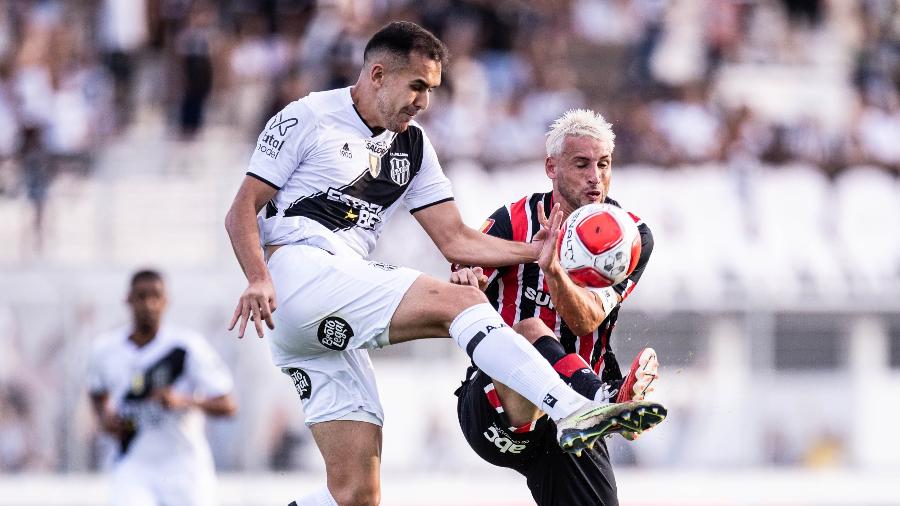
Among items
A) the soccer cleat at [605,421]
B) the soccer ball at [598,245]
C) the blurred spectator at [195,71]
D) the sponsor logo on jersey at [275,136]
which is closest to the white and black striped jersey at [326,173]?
the sponsor logo on jersey at [275,136]

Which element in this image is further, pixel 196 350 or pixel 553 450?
pixel 196 350

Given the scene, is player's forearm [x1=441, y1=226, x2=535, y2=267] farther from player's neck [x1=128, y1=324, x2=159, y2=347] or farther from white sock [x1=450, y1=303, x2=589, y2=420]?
player's neck [x1=128, y1=324, x2=159, y2=347]

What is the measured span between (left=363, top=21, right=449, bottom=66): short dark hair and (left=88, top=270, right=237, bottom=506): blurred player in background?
13.4 feet

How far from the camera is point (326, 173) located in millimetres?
7145

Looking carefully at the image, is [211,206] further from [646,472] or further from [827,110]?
[827,110]

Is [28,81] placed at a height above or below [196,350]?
above

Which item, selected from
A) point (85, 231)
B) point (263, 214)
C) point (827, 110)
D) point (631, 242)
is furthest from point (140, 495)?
point (827, 110)

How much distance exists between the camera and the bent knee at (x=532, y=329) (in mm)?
7109

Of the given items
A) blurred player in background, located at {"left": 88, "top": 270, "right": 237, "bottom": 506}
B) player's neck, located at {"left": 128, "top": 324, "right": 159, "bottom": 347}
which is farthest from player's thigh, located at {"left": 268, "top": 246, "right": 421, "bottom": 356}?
player's neck, located at {"left": 128, "top": 324, "right": 159, "bottom": 347}

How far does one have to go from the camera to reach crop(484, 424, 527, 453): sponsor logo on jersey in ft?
23.9

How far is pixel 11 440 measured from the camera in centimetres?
1515

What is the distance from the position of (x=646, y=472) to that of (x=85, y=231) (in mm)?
6341

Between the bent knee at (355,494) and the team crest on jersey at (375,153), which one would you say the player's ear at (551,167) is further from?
the bent knee at (355,494)

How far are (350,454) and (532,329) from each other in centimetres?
108
